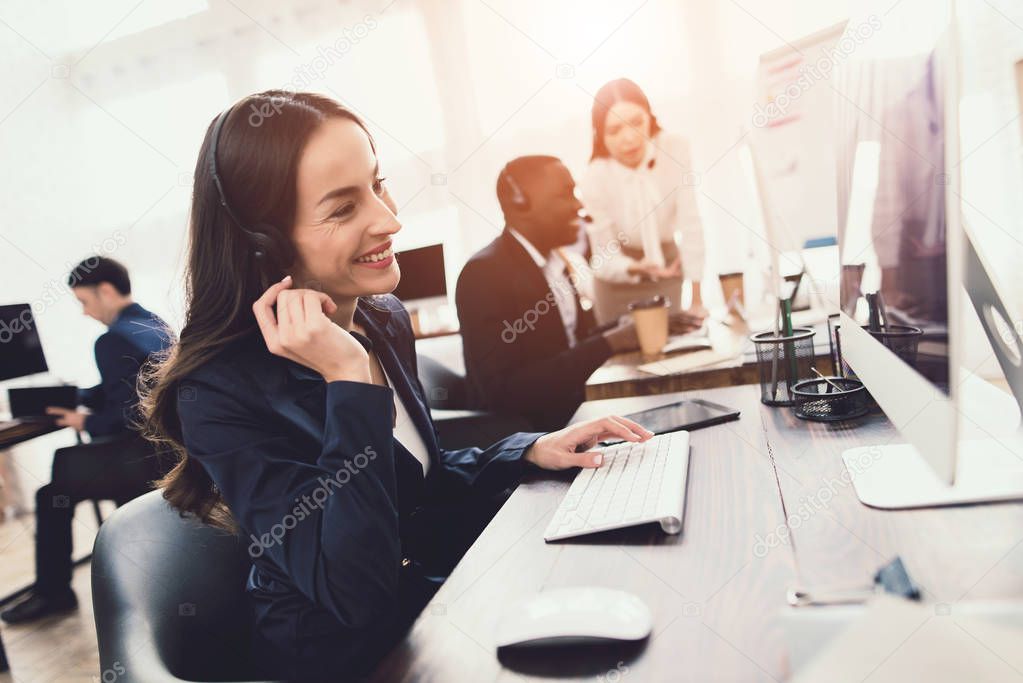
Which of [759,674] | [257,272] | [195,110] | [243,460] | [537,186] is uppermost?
[195,110]

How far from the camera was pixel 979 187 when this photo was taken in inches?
130

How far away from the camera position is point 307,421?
3.05 ft

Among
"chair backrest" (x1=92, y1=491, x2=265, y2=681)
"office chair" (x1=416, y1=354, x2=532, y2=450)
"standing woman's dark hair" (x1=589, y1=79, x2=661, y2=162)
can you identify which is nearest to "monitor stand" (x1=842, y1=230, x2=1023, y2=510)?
"chair backrest" (x1=92, y1=491, x2=265, y2=681)

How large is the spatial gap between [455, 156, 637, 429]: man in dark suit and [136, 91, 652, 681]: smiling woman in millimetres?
1006

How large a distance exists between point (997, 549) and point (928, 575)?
7cm

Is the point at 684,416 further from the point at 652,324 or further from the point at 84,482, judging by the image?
the point at 84,482

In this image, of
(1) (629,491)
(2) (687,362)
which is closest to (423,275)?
(2) (687,362)

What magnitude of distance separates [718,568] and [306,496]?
44 centimetres

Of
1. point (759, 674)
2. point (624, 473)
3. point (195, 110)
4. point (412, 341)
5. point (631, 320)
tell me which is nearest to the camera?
point (759, 674)

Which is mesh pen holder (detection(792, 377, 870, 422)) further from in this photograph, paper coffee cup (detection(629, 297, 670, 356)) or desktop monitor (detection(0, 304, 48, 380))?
desktop monitor (detection(0, 304, 48, 380))

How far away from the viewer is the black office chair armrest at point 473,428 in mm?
1992

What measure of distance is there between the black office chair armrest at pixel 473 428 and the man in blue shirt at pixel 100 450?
4.18ft

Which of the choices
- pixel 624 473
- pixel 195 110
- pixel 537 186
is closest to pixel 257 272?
pixel 624 473

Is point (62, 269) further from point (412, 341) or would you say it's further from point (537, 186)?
point (412, 341)
